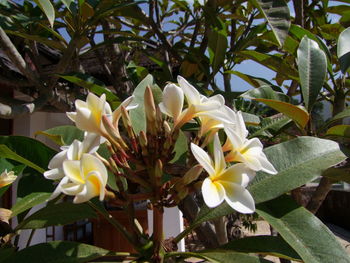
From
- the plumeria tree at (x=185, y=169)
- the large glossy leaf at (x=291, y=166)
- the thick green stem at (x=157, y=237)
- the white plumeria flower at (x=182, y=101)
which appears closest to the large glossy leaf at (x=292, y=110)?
the plumeria tree at (x=185, y=169)

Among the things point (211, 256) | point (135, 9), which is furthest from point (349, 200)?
point (211, 256)

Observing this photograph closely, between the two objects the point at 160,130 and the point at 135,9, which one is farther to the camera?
the point at 135,9

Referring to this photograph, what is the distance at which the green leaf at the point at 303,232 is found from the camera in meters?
0.52

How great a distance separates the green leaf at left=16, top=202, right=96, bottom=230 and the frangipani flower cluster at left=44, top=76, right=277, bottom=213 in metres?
0.20

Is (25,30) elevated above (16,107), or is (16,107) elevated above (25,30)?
(25,30)

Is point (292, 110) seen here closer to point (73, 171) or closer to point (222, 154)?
point (222, 154)

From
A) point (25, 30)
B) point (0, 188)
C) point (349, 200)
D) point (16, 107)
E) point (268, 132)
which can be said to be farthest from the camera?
point (349, 200)

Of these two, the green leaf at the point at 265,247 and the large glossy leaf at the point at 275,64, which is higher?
the large glossy leaf at the point at 275,64

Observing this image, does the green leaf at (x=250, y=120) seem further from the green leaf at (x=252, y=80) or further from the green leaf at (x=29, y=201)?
the green leaf at (x=29, y=201)

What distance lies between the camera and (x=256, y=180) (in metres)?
0.63

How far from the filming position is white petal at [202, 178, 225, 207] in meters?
0.43

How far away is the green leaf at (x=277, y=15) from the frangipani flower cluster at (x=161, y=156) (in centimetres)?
49

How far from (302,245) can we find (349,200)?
8.56 metres

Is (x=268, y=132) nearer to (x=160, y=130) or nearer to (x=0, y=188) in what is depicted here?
(x=160, y=130)
